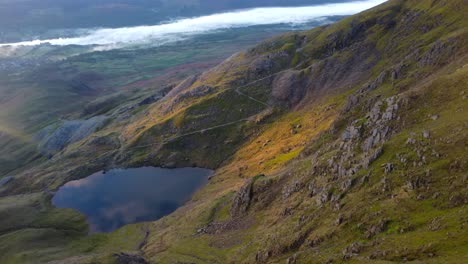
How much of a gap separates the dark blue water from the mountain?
234 inches

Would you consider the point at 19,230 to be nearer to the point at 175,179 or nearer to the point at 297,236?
the point at 175,179

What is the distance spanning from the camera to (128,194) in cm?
16700

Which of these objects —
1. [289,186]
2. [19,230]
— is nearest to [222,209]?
[289,186]

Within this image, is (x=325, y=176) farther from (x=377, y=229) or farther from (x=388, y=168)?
(x=377, y=229)

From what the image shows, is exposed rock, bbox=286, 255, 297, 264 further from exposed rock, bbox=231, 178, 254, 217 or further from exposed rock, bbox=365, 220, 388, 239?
exposed rock, bbox=231, 178, 254, 217

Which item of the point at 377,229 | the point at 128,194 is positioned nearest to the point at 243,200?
the point at 377,229

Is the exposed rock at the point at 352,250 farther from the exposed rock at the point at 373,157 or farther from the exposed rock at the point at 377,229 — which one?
the exposed rock at the point at 373,157

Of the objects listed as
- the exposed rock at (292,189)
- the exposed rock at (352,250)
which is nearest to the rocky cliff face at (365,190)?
the exposed rock at (352,250)

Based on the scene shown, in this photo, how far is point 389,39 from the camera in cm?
18788

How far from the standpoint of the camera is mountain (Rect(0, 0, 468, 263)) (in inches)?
2599

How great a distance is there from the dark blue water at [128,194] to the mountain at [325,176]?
595cm

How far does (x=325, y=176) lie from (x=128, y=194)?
338 feet

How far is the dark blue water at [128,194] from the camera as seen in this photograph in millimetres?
152738

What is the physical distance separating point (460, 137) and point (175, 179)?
125m
